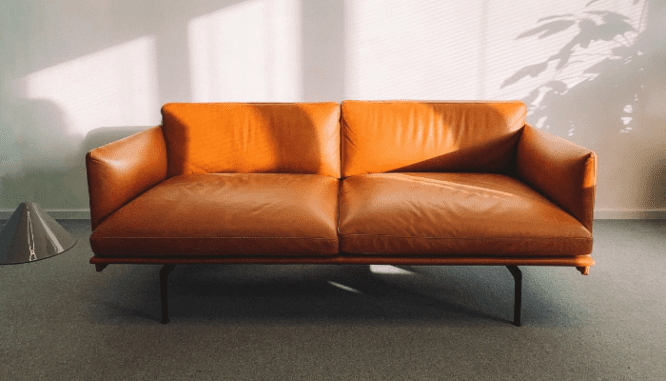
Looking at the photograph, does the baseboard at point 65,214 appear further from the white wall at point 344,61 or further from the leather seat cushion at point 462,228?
the leather seat cushion at point 462,228

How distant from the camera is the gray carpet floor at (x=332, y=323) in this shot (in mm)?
1426

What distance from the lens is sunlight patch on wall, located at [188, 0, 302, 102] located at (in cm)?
266

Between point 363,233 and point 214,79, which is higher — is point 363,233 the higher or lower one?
the lower one

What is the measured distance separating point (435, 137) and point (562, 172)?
26.3 inches

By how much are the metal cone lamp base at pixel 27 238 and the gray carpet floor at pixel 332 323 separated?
21 centimetres

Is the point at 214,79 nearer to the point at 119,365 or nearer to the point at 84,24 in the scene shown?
the point at 84,24

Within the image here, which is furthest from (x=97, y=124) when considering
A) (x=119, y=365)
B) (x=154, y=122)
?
(x=119, y=365)

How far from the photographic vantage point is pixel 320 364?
145 centimetres

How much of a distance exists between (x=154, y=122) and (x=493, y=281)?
6.98 feet

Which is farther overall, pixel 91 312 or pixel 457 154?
pixel 457 154

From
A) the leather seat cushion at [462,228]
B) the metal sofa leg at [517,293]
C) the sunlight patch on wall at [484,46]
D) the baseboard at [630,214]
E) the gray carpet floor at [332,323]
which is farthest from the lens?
the baseboard at [630,214]

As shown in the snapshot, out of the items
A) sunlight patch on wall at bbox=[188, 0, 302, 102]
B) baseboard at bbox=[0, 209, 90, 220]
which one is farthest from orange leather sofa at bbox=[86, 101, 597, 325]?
baseboard at bbox=[0, 209, 90, 220]

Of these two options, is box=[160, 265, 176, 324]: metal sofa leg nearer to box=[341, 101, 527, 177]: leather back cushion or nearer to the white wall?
box=[341, 101, 527, 177]: leather back cushion

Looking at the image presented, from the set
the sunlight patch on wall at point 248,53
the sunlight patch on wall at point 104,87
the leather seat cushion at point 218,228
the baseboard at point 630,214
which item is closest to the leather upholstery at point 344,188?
the leather seat cushion at point 218,228
